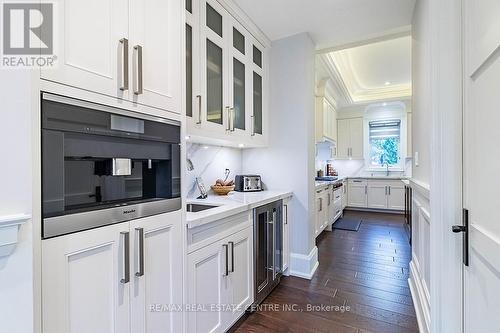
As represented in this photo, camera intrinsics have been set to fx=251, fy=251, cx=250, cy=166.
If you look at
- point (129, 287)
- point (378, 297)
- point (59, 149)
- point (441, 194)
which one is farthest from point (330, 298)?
point (59, 149)

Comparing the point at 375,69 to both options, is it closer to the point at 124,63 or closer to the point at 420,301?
the point at 420,301

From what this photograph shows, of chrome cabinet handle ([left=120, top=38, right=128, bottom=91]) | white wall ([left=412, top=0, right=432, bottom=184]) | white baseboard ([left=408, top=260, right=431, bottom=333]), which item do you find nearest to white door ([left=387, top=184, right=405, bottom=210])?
white baseboard ([left=408, top=260, right=431, bottom=333])

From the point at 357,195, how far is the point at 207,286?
5.52m

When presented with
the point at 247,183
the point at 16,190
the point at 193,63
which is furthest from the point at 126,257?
the point at 247,183

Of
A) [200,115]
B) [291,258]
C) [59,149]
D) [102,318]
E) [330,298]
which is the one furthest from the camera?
[291,258]

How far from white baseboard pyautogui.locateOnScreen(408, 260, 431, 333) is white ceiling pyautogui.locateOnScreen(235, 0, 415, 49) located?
2365 mm

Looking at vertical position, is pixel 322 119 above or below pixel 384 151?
above

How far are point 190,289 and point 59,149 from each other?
969 millimetres

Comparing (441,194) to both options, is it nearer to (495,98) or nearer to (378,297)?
(495,98)

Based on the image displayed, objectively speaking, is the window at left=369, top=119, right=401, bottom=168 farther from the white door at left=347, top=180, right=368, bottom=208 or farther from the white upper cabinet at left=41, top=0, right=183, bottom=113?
the white upper cabinet at left=41, top=0, right=183, bottom=113

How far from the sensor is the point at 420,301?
1928 millimetres

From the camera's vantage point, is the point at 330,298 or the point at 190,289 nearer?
the point at 190,289

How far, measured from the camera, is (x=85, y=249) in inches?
34.8

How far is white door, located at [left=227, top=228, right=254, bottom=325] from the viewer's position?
69.0 inches
